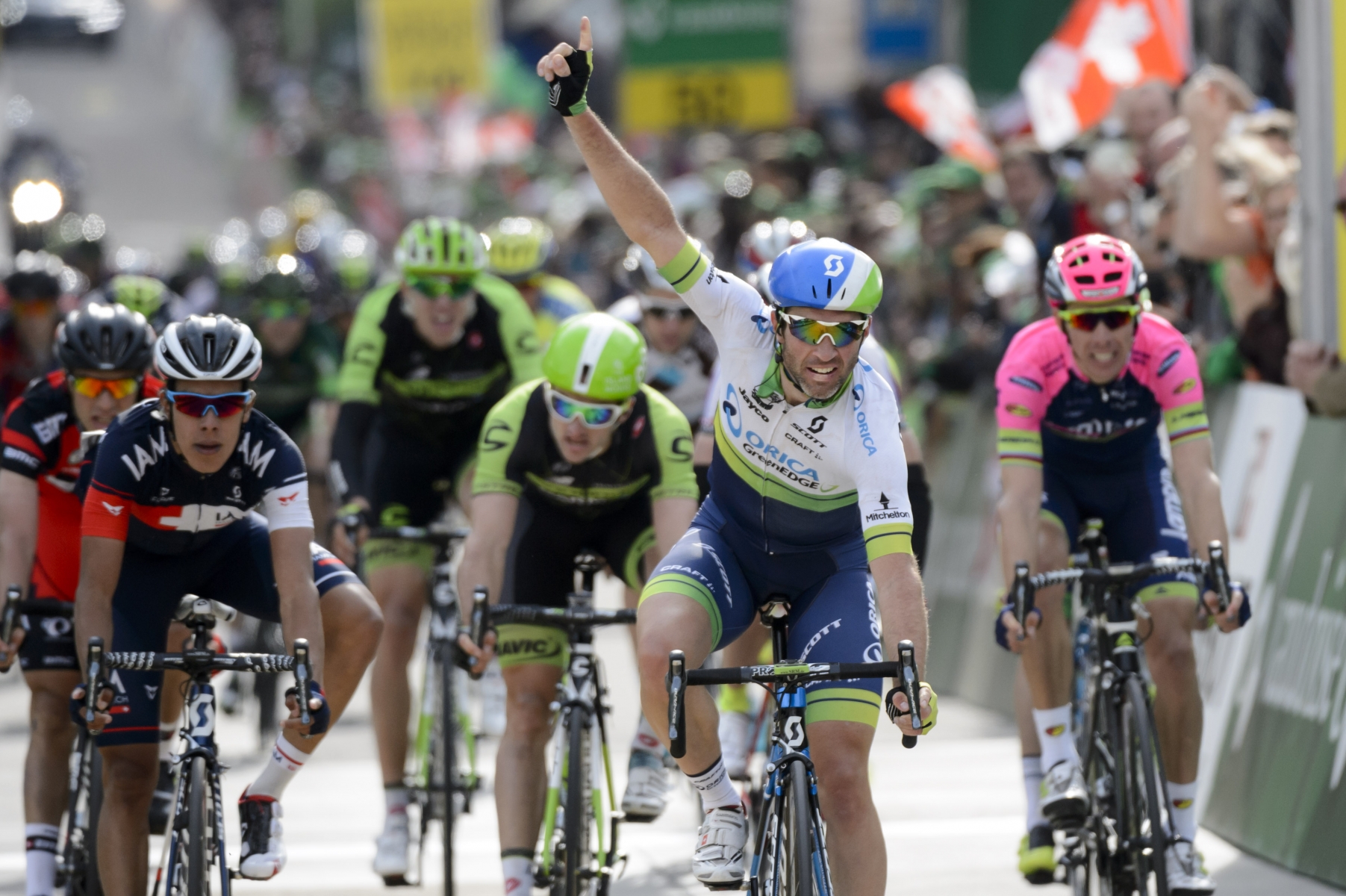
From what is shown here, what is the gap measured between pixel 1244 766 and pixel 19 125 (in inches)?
1686

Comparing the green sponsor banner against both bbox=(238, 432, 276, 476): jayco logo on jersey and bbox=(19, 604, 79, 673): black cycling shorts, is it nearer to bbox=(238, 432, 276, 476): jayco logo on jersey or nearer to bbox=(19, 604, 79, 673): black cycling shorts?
bbox=(238, 432, 276, 476): jayco logo on jersey

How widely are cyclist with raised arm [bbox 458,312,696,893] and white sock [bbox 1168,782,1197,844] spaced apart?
1.82 m

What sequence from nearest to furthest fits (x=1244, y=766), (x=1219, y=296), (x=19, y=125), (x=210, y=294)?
1. (x=1244, y=766)
2. (x=1219, y=296)
3. (x=210, y=294)
4. (x=19, y=125)

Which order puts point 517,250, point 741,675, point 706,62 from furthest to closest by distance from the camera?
point 706,62, point 517,250, point 741,675

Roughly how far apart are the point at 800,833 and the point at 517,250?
6.56 metres

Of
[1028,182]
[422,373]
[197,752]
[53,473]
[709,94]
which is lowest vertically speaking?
[197,752]

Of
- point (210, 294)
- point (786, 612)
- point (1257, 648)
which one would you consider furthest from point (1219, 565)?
point (210, 294)

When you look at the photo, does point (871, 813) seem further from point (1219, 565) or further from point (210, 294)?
point (210, 294)

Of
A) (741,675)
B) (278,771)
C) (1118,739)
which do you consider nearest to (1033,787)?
(1118,739)

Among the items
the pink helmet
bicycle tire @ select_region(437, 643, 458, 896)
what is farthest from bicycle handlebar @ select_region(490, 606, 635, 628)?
the pink helmet

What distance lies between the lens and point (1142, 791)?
679 centimetres

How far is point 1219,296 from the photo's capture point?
10.8 m

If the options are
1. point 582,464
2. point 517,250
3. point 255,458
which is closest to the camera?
point 255,458

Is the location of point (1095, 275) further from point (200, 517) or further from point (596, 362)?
point (200, 517)
